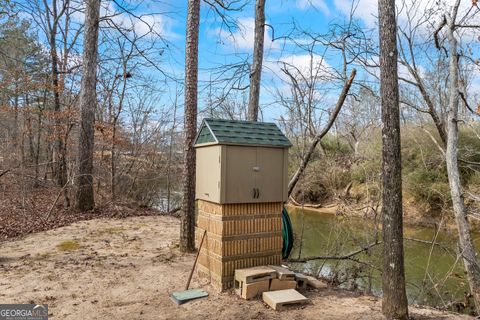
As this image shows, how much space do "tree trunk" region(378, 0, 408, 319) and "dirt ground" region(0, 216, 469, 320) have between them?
0.27 meters

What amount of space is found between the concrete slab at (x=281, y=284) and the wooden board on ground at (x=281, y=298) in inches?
3.4

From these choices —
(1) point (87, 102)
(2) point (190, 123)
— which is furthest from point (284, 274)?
(1) point (87, 102)

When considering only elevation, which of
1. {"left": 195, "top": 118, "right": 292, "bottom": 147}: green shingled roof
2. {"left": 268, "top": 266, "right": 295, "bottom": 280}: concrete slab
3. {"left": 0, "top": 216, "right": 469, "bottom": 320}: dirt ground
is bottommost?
{"left": 0, "top": 216, "right": 469, "bottom": 320}: dirt ground

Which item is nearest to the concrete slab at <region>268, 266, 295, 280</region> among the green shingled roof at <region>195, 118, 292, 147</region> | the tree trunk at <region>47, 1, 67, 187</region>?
the green shingled roof at <region>195, 118, 292, 147</region>

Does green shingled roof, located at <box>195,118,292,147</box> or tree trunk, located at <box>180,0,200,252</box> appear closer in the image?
green shingled roof, located at <box>195,118,292,147</box>

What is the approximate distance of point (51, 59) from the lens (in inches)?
463

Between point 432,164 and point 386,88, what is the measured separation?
9436mm

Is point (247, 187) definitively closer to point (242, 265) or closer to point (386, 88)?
point (242, 265)

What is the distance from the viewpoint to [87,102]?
26.3ft

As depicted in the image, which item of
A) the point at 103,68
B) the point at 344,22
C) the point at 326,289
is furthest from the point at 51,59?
the point at 326,289

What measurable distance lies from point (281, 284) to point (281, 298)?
268 millimetres

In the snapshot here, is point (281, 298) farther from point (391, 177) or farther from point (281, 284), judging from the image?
point (391, 177)

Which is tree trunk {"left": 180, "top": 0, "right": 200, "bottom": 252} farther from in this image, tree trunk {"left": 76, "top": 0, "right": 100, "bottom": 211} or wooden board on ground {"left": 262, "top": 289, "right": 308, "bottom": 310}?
tree trunk {"left": 76, "top": 0, "right": 100, "bottom": 211}

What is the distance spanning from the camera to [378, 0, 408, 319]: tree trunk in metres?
2.98
